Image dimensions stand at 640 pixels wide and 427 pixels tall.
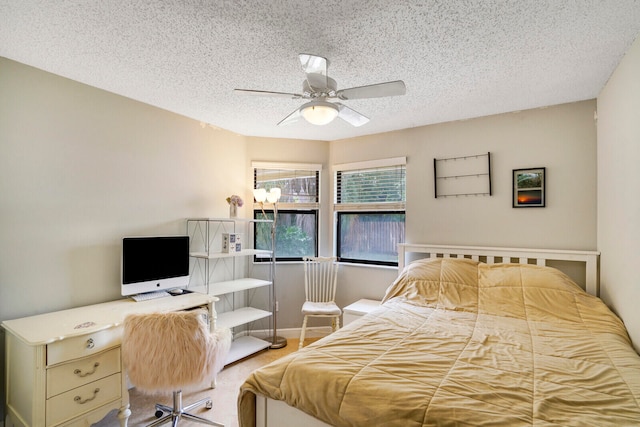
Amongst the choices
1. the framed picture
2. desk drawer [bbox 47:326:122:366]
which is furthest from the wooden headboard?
desk drawer [bbox 47:326:122:366]

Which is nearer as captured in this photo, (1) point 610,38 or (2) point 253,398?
(2) point 253,398

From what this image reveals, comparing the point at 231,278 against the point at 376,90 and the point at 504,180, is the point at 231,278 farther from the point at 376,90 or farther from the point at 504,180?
the point at 504,180

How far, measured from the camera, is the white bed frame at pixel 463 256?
59.6 inches

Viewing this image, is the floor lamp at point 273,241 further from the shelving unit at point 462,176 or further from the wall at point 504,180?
the shelving unit at point 462,176

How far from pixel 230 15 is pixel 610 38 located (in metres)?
2.11

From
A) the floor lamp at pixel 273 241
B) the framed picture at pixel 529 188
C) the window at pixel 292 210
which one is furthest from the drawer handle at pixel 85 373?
the framed picture at pixel 529 188

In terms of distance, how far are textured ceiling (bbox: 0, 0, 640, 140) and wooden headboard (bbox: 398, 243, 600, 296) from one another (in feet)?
4.32

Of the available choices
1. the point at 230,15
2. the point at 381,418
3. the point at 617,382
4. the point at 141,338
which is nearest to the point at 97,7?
the point at 230,15

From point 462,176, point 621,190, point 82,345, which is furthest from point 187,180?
point 621,190

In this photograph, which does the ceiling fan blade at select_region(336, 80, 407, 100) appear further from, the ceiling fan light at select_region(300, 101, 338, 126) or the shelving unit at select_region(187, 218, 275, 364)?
the shelving unit at select_region(187, 218, 275, 364)

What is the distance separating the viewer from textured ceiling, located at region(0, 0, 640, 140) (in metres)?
1.59

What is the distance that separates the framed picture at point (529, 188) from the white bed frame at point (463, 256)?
43 centimetres

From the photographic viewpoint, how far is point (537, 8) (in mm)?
1559

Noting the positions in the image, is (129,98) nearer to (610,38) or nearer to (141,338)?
(141,338)
